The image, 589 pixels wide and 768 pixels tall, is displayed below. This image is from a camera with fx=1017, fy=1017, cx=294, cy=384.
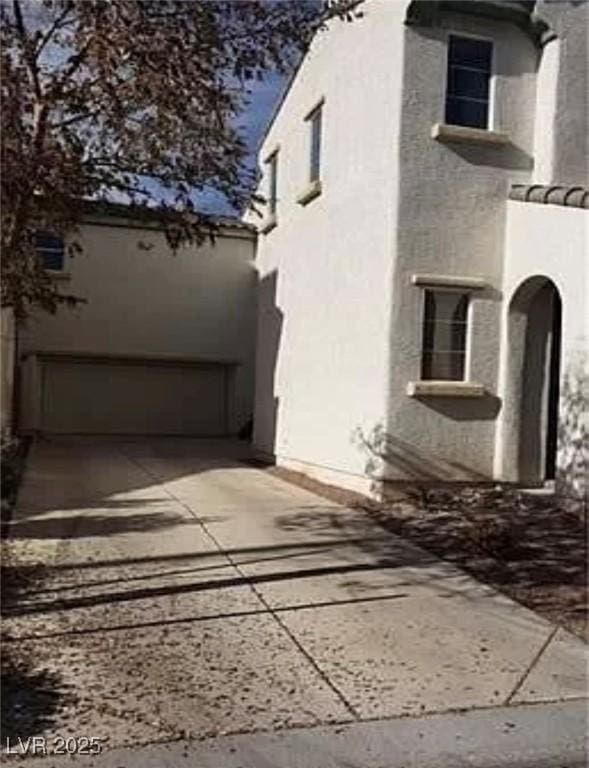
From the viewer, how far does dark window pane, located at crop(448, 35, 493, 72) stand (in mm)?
12398

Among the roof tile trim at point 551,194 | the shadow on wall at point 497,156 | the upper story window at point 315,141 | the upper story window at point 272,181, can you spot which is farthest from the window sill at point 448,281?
the upper story window at point 272,181

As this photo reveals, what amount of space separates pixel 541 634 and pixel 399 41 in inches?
317

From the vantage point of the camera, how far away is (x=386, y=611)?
6891mm

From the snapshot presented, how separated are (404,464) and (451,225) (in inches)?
116

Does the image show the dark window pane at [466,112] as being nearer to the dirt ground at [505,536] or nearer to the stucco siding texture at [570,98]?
the stucco siding texture at [570,98]

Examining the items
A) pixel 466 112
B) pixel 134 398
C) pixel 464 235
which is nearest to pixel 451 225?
pixel 464 235

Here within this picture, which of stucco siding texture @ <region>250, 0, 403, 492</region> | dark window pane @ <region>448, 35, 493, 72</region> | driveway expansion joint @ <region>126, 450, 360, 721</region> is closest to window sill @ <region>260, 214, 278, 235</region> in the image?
stucco siding texture @ <region>250, 0, 403, 492</region>

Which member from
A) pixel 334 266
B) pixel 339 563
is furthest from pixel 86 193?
pixel 334 266

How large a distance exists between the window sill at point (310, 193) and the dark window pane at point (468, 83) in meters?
3.18

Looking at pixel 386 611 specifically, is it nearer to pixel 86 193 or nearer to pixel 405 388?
pixel 86 193

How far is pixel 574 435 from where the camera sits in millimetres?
11188

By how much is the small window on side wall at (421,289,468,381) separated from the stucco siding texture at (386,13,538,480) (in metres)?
0.12

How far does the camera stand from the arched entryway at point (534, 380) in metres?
12.5

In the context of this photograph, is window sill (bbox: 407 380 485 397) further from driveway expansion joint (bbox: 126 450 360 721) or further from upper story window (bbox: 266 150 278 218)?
upper story window (bbox: 266 150 278 218)
